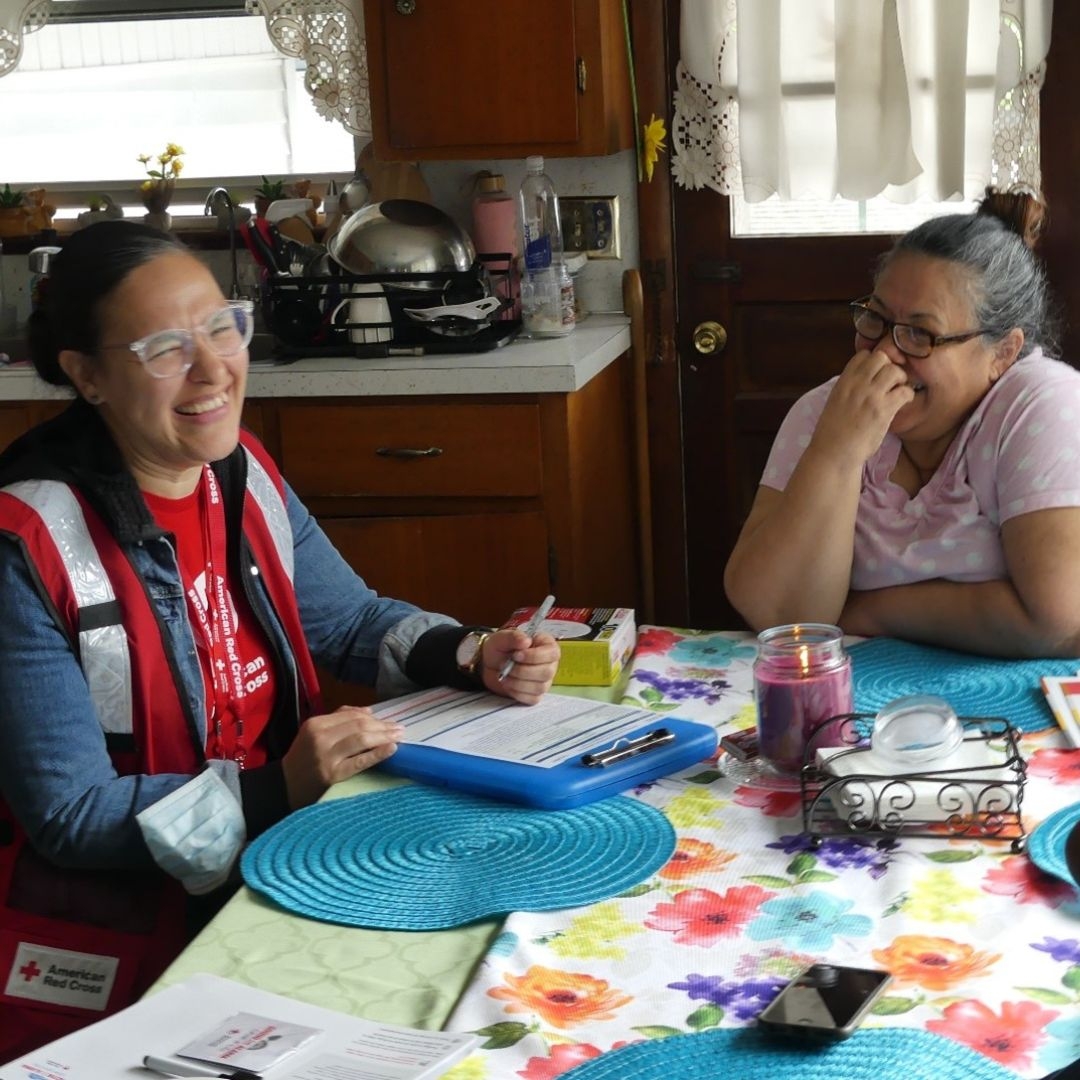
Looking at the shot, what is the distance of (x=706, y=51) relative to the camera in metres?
3.07

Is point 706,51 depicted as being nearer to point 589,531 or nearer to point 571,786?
point 589,531

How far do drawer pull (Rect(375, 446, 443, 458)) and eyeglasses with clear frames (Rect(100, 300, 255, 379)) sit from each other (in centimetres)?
107

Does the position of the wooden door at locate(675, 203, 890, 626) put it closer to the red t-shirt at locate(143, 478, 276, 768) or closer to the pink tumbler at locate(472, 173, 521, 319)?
the pink tumbler at locate(472, 173, 521, 319)

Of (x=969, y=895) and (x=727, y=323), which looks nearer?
(x=969, y=895)

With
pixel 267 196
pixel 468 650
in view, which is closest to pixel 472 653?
pixel 468 650

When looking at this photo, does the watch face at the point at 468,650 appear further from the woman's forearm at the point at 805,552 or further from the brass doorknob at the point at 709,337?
the brass doorknob at the point at 709,337

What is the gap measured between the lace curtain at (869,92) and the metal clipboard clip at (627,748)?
1865mm

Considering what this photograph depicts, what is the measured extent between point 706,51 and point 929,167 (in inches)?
19.4

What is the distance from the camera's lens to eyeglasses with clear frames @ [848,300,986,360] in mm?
1942

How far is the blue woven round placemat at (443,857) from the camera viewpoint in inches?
46.2

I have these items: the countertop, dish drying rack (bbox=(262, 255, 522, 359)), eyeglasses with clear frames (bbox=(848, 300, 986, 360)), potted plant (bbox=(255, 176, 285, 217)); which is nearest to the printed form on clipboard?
eyeglasses with clear frames (bbox=(848, 300, 986, 360))

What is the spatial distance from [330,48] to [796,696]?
2262mm

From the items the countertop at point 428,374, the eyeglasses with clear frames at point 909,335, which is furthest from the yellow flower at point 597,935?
the countertop at point 428,374

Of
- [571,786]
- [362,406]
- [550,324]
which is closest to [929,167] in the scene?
[550,324]
